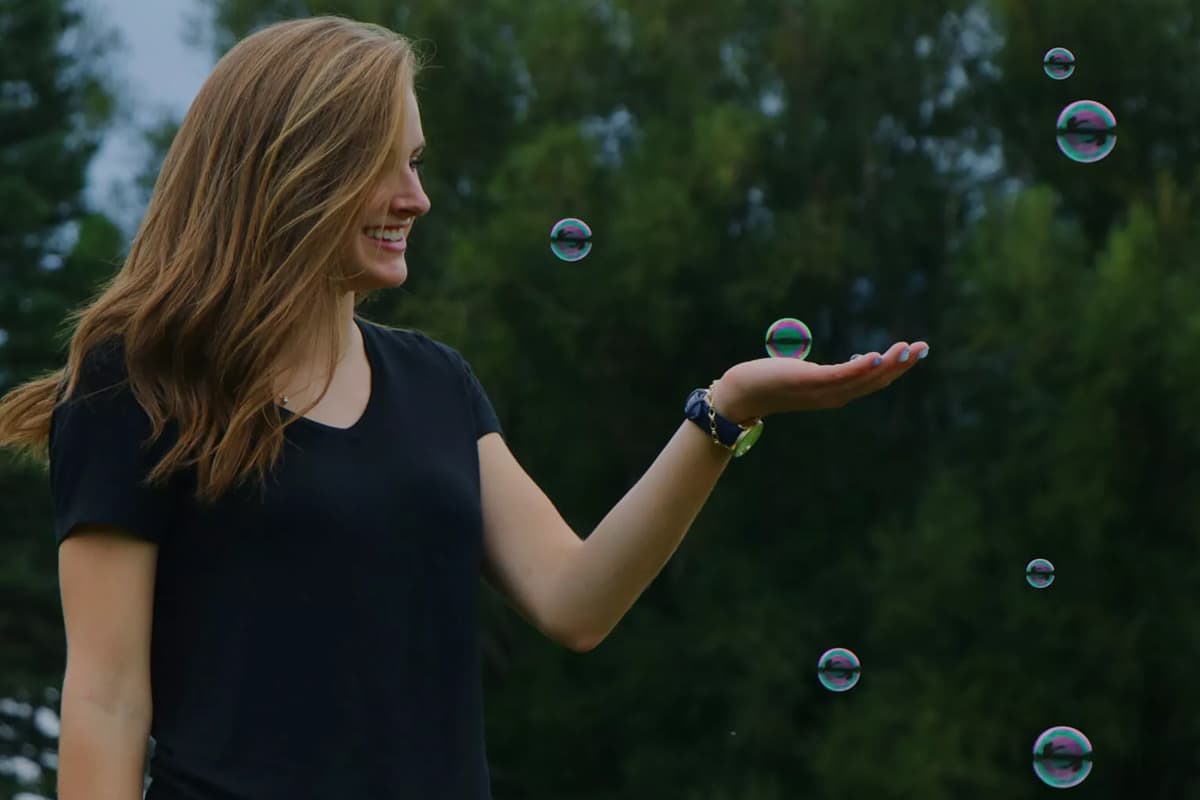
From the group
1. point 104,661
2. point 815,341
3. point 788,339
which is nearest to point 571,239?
point 788,339

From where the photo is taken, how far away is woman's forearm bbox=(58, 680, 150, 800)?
1.75 meters

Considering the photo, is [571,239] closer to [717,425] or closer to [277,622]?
[717,425]

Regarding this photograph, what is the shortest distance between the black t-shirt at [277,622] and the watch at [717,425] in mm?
322

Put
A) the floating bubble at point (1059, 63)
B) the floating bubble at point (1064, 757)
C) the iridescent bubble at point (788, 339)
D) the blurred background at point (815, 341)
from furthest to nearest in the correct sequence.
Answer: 1. the blurred background at point (815, 341)
2. the floating bubble at point (1059, 63)
3. the floating bubble at point (1064, 757)
4. the iridescent bubble at point (788, 339)

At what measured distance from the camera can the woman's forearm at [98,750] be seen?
1755mm

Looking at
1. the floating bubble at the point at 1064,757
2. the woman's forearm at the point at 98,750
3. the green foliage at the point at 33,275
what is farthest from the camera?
the green foliage at the point at 33,275

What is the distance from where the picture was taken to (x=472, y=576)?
1.90 m

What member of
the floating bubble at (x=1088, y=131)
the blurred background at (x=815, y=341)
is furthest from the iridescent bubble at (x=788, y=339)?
the blurred background at (x=815, y=341)

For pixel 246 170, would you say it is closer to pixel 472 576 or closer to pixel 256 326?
pixel 256 326

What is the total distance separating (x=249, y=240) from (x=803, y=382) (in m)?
0.51

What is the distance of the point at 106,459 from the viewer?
178 centimetres

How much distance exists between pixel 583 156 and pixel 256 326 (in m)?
12.4

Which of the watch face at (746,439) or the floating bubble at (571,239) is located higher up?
the watch face at (746,439)

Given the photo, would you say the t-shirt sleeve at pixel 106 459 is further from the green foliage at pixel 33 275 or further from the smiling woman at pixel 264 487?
the green foliage at pixel 33 275
